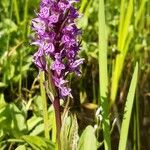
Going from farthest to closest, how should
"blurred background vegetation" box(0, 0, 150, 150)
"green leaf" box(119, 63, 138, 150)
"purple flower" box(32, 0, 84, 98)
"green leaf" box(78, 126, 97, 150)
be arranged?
"blurred background vegetation" box(0, 0, 150, 150)
"green leaf" box(78, 126, 97, 150)
"green leaf" box(119, 63, 138, 150)
"purple flower" box(32, 0, 84, 98)

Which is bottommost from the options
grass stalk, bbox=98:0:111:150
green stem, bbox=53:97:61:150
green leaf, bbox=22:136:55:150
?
green leaf, bbox=22:136:55:150

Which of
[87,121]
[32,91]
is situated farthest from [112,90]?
[32,91]

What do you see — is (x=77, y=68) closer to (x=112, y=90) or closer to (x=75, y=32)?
(x=75, y=32)

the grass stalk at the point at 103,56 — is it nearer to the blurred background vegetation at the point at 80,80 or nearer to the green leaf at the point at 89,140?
the green leaf at the point at 89,140

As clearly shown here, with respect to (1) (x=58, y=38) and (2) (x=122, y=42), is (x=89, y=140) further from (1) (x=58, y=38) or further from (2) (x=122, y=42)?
(2) (x=122, y=42)

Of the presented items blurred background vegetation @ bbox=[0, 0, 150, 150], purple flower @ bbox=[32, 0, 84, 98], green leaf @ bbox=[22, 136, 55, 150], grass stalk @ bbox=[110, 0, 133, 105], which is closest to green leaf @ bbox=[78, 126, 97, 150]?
green leaf @ bbox=[22, 136, 55, 150]

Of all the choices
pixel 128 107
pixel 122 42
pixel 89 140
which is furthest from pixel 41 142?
pixel 122 42

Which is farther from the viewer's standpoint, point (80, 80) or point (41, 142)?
point (80, 80)

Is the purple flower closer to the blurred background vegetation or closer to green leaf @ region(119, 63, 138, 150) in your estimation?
green leaf @ region(119, 63, 138, 150)

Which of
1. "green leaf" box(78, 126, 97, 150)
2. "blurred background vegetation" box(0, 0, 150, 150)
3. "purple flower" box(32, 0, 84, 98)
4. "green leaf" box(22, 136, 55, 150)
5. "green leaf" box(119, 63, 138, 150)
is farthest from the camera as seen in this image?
"blurred background vegetation" box(0, 0, 150, 150)

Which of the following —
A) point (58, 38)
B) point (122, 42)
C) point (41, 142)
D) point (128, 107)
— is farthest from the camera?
point (122, 42)
